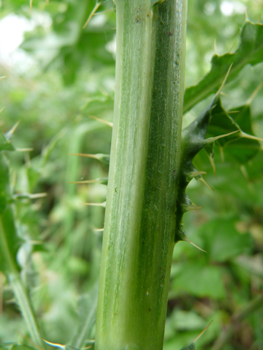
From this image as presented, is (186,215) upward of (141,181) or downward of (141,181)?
downward

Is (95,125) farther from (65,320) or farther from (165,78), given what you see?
(165,78)

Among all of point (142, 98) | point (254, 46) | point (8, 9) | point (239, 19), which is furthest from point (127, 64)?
point (239, 19)

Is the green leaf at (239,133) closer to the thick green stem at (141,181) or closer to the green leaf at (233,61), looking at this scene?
the green leaf at (233,61)

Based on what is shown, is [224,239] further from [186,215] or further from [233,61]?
[233,61]

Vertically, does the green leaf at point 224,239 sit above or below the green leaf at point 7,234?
below

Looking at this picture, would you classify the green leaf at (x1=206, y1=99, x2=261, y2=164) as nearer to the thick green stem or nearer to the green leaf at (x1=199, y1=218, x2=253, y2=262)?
the thick green stem

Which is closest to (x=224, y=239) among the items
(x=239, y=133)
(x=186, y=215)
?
(x=186, y=215)

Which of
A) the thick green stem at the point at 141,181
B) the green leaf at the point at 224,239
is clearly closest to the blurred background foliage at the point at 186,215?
the green leaf at the point at 224,239
